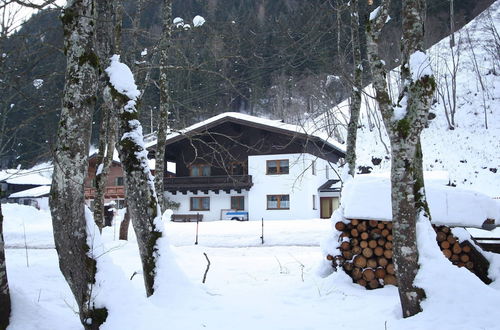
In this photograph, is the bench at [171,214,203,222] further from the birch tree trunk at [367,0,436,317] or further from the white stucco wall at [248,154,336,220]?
the birch tree trunk at [367,0,436,317]

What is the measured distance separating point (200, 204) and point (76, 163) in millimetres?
26741

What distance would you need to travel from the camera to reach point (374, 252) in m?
7.39

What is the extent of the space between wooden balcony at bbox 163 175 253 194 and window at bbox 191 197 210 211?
3.28 ft

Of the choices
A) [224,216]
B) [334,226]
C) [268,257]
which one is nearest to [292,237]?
[268,257]

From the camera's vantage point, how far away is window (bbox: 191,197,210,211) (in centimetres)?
3112

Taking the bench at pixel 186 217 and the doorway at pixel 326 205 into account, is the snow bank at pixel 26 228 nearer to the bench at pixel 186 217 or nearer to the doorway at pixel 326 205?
the bench at pixel 186 217

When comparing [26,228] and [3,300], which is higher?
[3,300]

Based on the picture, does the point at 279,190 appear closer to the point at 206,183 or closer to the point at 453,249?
the point at 206,183

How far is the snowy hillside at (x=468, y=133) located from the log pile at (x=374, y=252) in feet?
75.0

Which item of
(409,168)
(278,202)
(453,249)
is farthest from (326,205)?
(409,168)

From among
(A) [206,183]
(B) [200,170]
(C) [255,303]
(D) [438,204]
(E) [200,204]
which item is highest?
(B) [200,170]

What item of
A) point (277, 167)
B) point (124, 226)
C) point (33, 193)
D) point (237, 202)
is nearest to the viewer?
point (124, 226)

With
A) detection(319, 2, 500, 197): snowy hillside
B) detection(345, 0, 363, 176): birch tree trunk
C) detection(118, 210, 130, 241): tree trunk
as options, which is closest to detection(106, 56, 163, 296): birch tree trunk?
detection(345, 0, 363, 176): birch tree trunk

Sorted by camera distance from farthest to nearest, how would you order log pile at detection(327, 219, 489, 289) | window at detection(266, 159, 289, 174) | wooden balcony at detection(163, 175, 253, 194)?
1. window at detection(266, 159, 289, 174)
2. wooden balcony at detection(163, 175, 253, 194)
3. log pile at detection(327, 219, 489, 289)
